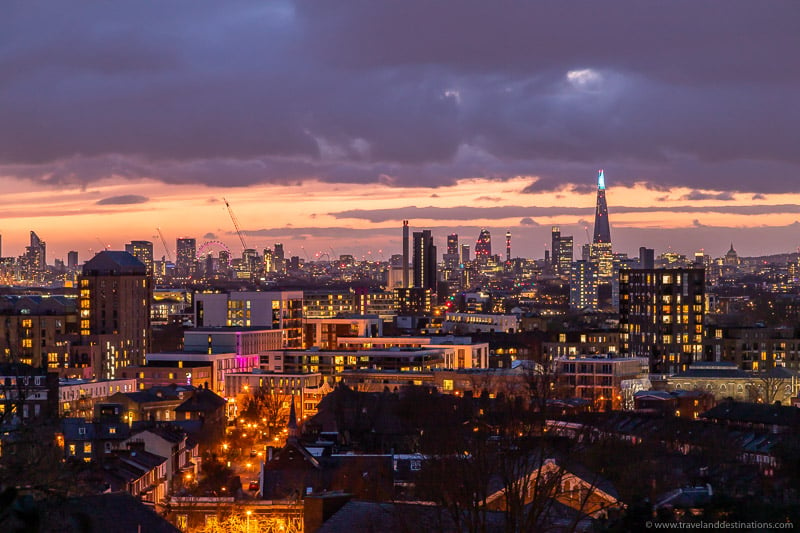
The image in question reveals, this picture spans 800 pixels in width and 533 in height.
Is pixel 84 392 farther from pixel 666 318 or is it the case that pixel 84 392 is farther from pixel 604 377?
pixel 666 318

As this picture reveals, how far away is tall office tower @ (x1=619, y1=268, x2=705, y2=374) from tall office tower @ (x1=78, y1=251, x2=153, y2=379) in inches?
1505

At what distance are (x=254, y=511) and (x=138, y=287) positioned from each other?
304 ft

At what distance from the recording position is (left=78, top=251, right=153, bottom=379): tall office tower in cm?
12238

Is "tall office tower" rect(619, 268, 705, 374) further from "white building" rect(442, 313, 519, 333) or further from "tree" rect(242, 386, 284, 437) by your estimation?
"white building" rect(442, 313, 519, 333)

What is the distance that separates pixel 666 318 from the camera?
4560 inches

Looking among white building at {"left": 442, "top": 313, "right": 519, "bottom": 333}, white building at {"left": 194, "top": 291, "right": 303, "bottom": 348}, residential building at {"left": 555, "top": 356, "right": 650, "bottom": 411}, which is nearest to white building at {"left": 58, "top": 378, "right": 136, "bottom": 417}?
residential building at {"left": 555, "top": 356, "right": 650, "bottom": 411}

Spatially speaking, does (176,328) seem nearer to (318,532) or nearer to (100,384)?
(100,384)

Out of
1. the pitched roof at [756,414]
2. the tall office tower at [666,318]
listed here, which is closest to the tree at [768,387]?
the tall office tower at [666,318]

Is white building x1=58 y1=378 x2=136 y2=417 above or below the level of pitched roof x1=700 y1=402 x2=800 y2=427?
below

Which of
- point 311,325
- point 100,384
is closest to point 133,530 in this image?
point 100,384

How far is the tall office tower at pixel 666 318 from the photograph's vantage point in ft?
375

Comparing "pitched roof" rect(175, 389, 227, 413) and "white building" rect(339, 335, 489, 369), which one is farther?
"white building" rect(339, 335, 489, 369)

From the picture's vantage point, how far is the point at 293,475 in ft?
144

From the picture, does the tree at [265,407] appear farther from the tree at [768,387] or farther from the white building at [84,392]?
the tree at [768,387]
